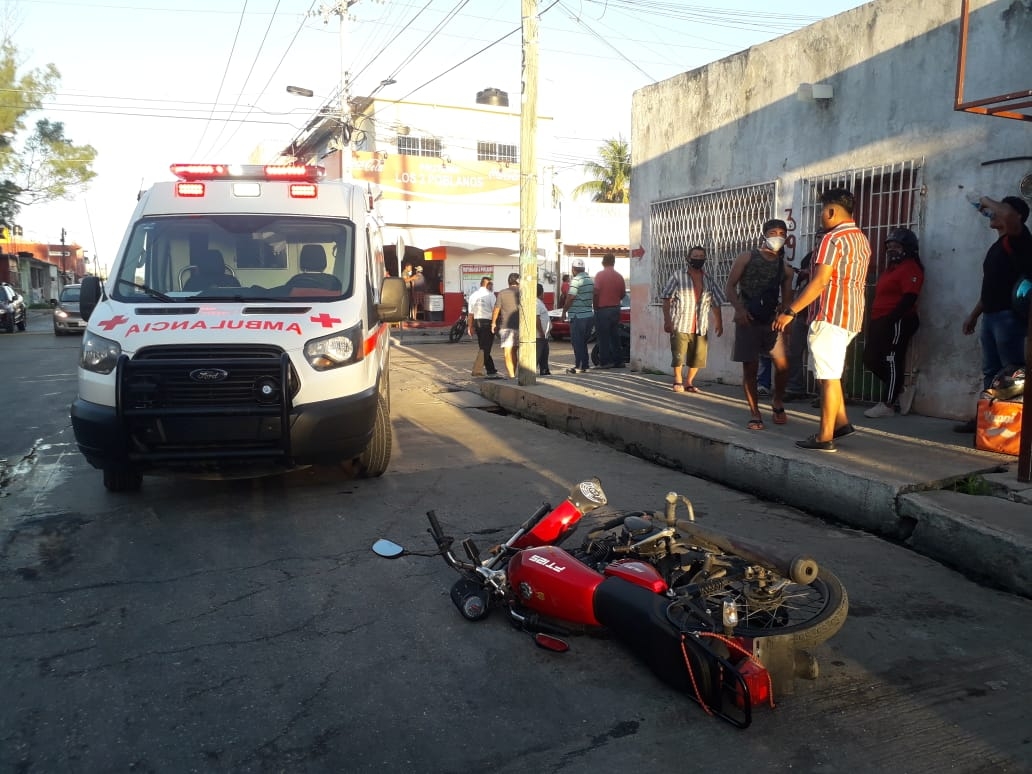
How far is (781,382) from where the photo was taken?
716 centimetres

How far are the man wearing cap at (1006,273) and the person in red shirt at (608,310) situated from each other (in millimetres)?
6436

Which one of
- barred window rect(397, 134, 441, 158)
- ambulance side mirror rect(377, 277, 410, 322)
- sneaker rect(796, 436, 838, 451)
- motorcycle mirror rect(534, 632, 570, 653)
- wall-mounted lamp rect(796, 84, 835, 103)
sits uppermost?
barred window rect(397, 134, 441, 158)

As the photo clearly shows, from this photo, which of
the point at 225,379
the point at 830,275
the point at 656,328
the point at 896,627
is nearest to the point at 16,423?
the point at 225,379

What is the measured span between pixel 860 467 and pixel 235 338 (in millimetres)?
4240

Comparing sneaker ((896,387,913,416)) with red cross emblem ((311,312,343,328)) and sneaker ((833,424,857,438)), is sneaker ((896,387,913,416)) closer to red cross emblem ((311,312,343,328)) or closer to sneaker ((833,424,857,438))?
sneaker ((833,424,857,438))

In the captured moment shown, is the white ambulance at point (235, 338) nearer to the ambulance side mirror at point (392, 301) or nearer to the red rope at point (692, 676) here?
the ambulance side mirror at point (392, 301)

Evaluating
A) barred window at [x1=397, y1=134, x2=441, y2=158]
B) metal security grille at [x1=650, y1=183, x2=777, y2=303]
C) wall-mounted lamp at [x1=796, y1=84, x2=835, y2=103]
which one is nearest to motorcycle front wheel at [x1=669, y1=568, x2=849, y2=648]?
wall-mounted lamp at [x1=796, y1=84, x2=835, y2=103]

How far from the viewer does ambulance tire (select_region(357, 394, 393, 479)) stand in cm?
620

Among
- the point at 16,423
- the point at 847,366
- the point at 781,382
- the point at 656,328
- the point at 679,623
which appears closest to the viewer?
the point at 679,623

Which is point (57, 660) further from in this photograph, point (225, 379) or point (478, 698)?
point (225, 379)

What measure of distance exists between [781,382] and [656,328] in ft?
14.0

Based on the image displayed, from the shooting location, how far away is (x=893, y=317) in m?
7.21

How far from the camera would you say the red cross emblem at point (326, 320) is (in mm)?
5543

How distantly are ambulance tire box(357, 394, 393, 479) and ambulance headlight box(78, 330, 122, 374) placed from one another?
1.80m
